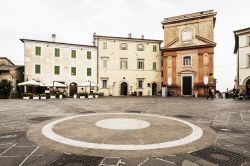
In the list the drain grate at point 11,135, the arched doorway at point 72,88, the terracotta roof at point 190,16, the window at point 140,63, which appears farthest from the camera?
the window at point 140,63

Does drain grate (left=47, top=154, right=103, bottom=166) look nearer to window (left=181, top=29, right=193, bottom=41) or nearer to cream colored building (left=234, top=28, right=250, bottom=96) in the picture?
cream colored building (left=234, top=28, right=250, bottom=96)

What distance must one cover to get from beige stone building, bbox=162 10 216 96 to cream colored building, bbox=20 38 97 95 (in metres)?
12.4

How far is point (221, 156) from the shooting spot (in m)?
4.20

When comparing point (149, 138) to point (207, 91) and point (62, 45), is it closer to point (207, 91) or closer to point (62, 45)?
point (207, 91)

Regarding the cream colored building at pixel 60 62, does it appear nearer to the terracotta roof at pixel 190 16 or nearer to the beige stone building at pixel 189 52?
the beige stone building at pixel 189 52

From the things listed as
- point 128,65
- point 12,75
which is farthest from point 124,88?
point 12,75

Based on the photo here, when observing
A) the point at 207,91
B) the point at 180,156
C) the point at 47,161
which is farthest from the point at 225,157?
the point at 207,91

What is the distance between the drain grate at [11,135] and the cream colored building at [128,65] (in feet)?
84.7

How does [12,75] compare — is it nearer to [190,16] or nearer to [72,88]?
[72,88]

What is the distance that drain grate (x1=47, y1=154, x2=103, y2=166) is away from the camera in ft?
12.2

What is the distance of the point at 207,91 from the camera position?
2784cm

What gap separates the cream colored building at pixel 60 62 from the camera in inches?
1110

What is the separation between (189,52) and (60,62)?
65.7ft

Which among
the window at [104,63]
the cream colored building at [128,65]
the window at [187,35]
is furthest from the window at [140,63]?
the window at [187,35]
